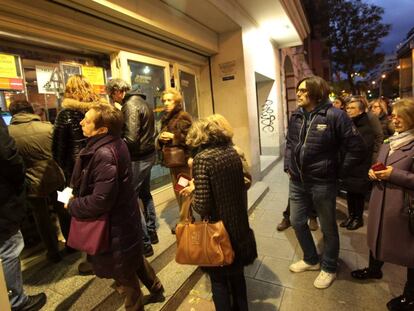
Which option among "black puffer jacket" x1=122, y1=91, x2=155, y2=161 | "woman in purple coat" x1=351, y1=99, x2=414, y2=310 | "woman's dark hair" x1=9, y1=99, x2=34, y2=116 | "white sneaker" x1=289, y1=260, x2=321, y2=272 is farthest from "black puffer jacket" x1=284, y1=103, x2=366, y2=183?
"woman's dark hair" x1=9, y1=99, x2=34, y2=116

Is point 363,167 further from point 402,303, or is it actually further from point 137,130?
point 137,130

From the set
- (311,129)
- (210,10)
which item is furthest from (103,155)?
(210,10)

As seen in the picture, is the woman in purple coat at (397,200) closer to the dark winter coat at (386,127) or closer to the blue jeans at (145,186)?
the blue jeans at (145,186)

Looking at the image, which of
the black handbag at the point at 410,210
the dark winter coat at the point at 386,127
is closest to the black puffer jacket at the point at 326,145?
the black handbag at the point at 410,210

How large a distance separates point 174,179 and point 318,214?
65.1 inches

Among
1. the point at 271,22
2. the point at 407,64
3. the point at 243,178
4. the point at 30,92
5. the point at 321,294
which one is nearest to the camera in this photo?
the point at 243,178

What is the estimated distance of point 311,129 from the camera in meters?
2.46

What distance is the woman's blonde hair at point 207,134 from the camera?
71.8 inches

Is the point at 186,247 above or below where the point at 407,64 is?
below

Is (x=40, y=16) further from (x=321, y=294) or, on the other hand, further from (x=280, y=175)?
(x=280, y=175)

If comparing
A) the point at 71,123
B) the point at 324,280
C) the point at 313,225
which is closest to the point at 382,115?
the point at 313,225

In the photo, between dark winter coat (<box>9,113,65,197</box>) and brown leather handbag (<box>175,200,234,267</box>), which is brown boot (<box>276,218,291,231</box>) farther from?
dark winter coat (<box>9,113,65,197</box>)

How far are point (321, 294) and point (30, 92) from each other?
3755 mm

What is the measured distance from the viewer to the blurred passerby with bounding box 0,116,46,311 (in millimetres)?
1905
